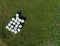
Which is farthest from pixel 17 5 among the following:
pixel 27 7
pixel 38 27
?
pixel 38 27

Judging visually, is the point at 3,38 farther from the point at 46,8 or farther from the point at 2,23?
the point at 46,8

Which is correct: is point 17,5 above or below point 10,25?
above

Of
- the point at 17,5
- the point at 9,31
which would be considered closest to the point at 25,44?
the point at 9,31

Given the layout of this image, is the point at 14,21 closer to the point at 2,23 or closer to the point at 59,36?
the point at 2,23

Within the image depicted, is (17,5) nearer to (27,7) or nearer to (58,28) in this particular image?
(27,7)

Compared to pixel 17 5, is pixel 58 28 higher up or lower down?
lower down
